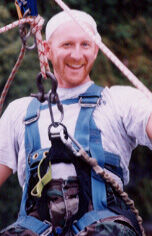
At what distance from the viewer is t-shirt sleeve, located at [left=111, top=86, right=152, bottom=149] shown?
1.69 m

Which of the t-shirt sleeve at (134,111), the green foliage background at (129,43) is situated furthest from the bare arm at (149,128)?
the green foliage background at (129,43)

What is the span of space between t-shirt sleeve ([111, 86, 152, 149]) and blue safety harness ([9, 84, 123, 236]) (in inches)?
3.1

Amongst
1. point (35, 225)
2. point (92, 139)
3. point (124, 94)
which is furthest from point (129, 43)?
point (35, 225)

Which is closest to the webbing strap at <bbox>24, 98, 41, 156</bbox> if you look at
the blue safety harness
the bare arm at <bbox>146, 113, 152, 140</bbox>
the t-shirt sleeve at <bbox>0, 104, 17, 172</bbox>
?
the blue safety harness

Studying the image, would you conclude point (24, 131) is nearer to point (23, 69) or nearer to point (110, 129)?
point (110, 129)

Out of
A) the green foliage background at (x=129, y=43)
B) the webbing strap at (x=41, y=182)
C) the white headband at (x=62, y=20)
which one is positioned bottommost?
the webbing strap at (x=41, y=182)

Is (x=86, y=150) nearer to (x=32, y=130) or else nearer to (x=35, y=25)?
(x=32, y=130)

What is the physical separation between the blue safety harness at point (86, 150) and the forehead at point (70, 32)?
19 cm

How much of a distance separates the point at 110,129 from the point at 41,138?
0.25 meters

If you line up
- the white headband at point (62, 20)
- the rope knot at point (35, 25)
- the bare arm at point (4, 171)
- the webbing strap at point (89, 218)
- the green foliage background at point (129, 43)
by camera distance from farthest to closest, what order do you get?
1. the green foliage background at point (129, 43)
2. the bare arm at point (4, 171)
3. the white headband at point (62, 20)
4. the rope knot at point (35, 25)
5. the webbing strap at point (89, 218)

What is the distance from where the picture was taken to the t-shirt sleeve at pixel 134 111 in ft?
5.56

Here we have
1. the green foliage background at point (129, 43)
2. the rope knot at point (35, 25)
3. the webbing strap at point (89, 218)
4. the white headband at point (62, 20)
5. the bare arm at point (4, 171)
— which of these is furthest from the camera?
the green foliage background at point (129, 43)

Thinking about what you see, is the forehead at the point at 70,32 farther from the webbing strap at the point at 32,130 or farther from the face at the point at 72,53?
the webbing strap at the point at 32,130

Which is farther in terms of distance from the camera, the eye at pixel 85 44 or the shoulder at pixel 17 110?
the shoulder at pixel 17 110
